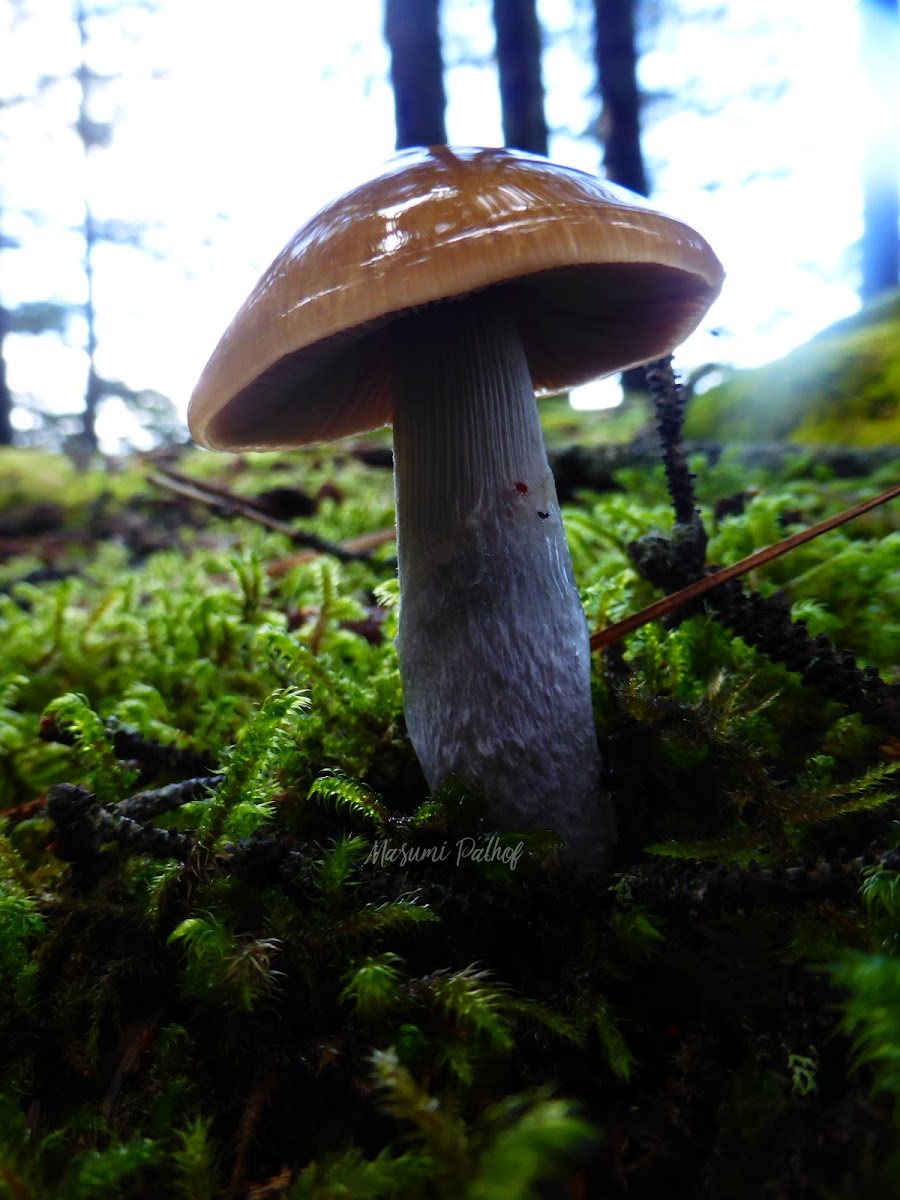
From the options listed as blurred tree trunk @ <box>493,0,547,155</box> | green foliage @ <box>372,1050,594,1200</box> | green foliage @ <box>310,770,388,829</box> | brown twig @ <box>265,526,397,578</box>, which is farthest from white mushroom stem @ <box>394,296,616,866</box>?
blurred tree trunk @ <box>493,0,547,155</box>

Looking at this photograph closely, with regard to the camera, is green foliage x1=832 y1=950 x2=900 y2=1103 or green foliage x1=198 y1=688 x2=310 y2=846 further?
green foliage x1=198 y1=688 x2=310 y2=846

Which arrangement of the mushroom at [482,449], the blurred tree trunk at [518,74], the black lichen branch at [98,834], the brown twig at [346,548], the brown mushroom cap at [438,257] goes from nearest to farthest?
the brown mushroom cap at [438,257], the mushroom at [482,449], the black lichen branch at [98,834], the brown twig at [346,548], the blurred tree trunk at [518,74]

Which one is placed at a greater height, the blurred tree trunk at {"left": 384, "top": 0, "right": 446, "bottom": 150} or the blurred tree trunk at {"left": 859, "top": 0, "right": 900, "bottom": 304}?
the blurred tree trunk at {"left": 859, "top": 0, "right": 900, "bottom": 304}

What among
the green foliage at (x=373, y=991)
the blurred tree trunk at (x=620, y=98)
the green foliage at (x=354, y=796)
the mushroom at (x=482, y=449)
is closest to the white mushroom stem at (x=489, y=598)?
the mushroom at (x=482, y=449)

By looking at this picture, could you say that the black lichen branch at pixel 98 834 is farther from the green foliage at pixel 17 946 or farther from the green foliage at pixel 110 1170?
the green foliage at pixel 110 1170

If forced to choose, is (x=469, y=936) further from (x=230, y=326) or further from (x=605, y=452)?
(x=605, y=452)

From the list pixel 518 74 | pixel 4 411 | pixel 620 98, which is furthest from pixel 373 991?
pixel 4 411

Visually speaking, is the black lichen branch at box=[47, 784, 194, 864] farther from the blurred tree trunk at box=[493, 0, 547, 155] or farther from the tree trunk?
the tree trunk
